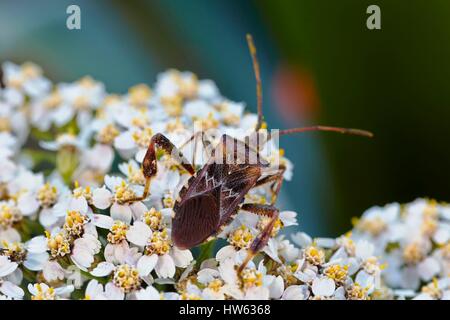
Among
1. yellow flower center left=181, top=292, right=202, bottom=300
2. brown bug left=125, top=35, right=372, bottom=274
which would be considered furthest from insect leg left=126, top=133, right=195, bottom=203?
yellow flower center left=181, top=292, right=202, bottom=300

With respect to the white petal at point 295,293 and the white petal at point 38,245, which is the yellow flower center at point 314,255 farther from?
the white petal at point 38,245

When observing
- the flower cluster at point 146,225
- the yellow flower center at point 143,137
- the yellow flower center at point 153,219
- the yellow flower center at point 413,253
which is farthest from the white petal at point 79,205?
the yellow flower center at point 413,253

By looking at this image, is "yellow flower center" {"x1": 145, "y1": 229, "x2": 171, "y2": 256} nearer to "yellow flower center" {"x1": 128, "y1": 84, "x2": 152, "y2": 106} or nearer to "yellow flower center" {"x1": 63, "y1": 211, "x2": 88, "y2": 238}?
"yellow flower center" {"x1": 63, "y1": 211, "x2": 88, "y2": 238}

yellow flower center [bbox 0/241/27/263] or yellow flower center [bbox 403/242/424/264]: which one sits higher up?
yellow flower center [bbox 0/241/27/263]

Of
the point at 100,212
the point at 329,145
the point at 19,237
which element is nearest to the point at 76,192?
the point at 100,212

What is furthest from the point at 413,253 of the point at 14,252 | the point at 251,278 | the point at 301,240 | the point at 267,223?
the point at 14,252
